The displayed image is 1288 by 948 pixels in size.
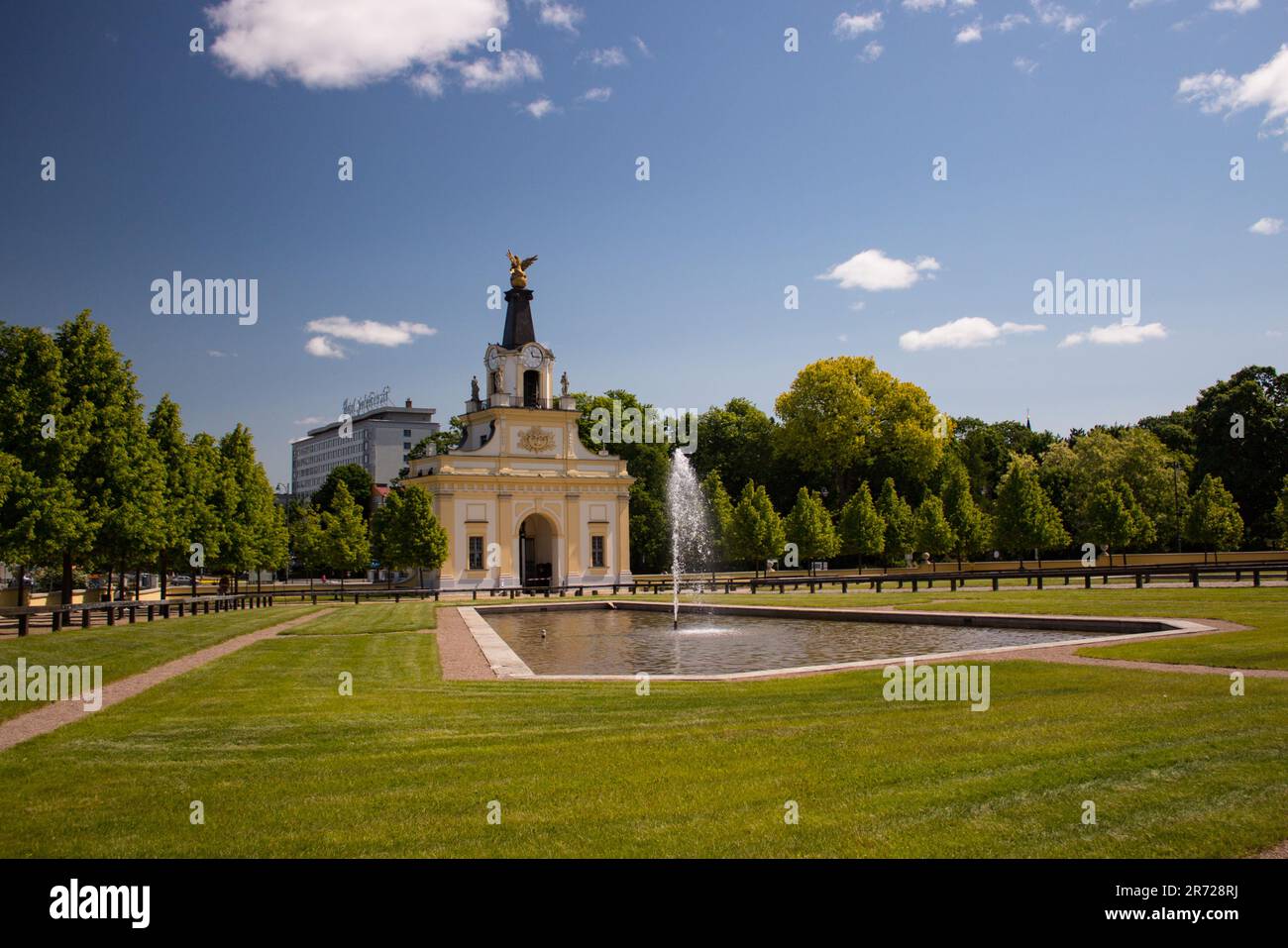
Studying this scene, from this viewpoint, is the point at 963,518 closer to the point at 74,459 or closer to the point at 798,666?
the point at 798,666

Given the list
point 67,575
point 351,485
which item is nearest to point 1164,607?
point 67,575

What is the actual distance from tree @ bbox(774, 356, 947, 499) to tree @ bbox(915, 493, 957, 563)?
48.4 ft

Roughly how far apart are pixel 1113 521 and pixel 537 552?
4101 cm

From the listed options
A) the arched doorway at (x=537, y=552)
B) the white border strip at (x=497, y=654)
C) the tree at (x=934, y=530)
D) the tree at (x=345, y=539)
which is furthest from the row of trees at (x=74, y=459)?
the tree at (x=934, y=530)

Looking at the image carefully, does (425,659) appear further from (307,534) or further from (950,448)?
(950,448)

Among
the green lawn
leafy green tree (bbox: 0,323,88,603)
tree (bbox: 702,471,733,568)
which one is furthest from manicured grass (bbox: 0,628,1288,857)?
tree (bbox: 702,471,733,568)

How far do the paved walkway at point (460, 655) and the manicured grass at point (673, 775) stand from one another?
11.4 feet

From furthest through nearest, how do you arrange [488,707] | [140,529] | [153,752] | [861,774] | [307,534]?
[307,534] < [140,529] < [488,707] < [153,752] < [861,774]

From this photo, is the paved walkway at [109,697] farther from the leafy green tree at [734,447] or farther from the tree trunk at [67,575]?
the leafy green tree at [734,447]

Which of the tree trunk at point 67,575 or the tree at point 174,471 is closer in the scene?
the tree trunk at point 67,575

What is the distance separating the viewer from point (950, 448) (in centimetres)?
→ 9325

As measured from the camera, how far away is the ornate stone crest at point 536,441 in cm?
7273

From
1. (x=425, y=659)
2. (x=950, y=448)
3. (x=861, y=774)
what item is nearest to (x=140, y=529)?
(x=425, y=659)
